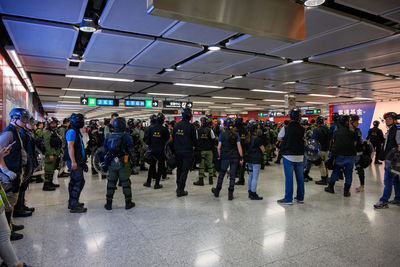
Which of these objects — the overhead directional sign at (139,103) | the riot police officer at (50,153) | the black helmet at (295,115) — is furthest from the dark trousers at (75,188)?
the overhead directional sign at (139,103)

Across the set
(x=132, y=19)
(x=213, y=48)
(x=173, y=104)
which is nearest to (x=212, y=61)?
(x=213, y=48)

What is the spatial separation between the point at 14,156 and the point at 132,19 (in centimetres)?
256

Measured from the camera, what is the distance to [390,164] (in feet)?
13.2

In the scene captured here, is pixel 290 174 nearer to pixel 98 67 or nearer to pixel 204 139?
pixel 204 139

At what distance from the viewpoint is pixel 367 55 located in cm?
561

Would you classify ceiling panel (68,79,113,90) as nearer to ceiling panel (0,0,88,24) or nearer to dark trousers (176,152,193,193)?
ceiling panel (0,0,88,24)

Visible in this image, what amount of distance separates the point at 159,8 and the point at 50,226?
3.39 metres

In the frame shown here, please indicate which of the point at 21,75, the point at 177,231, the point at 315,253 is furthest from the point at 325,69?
the point at 21,75

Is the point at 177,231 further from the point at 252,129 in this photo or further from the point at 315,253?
the point at 252,129

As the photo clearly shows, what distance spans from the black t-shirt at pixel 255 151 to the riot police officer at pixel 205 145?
1.40 meters

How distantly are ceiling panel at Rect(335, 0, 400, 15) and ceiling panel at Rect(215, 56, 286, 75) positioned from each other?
2.65m

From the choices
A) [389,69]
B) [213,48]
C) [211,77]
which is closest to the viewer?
[213,48]

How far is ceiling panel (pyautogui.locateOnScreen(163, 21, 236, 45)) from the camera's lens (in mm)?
3973

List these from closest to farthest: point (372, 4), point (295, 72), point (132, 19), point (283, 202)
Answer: point (372, 4)
point (132, 19)
point (283, 202)
point (295, 72)
